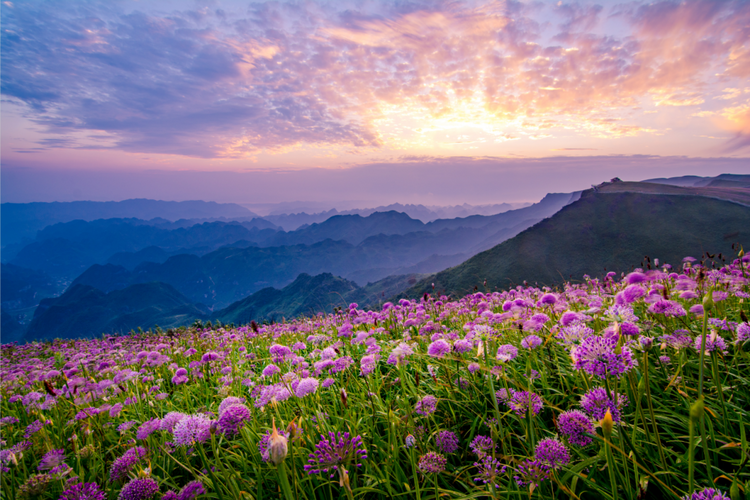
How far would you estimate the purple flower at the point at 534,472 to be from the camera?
1917mm

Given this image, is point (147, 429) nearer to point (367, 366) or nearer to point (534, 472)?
point (367, 366)

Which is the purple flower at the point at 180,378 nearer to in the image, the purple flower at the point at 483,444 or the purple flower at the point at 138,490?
the purple flower at the point at 138,490

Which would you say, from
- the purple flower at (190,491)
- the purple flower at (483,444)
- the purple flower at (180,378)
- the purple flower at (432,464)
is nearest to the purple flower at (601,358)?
the purple flower at (483,444)

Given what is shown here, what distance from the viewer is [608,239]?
90.0m

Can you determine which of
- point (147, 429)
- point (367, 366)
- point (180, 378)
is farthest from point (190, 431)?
point (180, 378)

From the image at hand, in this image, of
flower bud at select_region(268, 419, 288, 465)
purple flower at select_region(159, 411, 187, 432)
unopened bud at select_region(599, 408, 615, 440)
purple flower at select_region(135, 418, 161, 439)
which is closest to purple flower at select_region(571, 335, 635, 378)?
unopened bud at select_region(599, 408, 615, 440)

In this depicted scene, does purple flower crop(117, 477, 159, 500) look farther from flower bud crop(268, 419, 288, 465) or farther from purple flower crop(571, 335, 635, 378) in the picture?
purple flower crop(571, 335, 635, 378)

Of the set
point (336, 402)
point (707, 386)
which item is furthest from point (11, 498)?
point (707, 386)

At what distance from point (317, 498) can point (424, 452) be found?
973mm

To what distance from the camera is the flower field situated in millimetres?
1860

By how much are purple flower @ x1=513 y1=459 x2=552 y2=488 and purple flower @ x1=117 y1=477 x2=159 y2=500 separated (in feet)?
7.92

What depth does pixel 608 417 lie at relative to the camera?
137 centimetres

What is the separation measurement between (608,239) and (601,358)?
365 feet

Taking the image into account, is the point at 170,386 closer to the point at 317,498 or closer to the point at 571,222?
the point at 317,498
